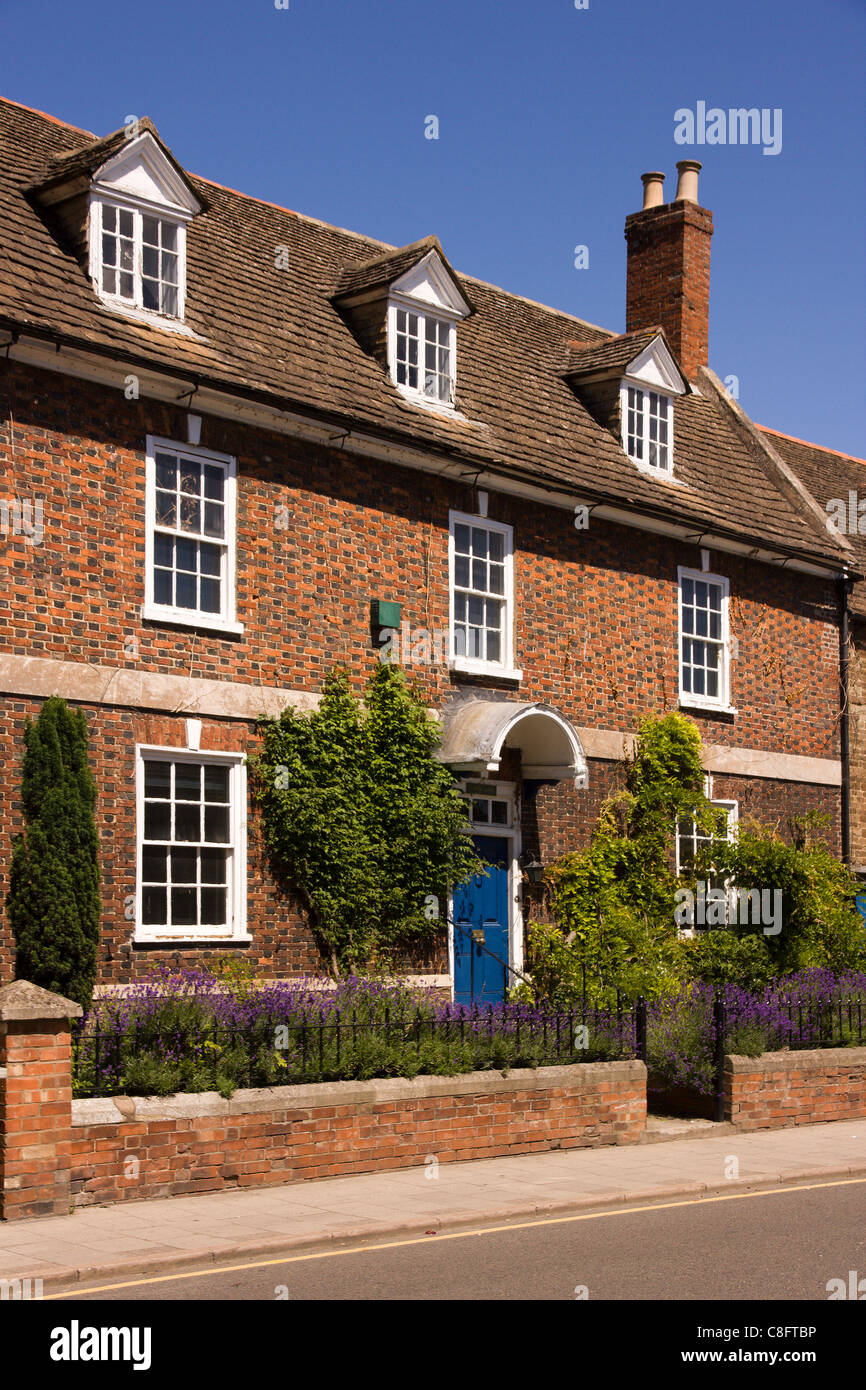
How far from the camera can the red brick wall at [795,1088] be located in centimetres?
1549

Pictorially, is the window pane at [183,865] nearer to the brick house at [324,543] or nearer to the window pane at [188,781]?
the brick house at [324,543]

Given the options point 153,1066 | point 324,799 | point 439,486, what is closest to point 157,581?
point 324,799

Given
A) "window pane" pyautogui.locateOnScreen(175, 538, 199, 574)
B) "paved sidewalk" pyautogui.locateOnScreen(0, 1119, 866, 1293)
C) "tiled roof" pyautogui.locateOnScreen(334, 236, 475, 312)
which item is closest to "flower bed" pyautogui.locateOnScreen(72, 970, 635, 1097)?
"paved sidewalk" pyautogui.locateOnScreen(0, 1119, 866, 1293)

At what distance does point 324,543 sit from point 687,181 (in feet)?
39.2

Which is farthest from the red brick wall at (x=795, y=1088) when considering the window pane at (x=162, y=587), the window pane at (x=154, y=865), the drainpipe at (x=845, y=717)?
the window pane at (x=162, y=587)

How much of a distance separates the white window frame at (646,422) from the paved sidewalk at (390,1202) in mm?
9801

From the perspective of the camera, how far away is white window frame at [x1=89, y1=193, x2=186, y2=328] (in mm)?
15344

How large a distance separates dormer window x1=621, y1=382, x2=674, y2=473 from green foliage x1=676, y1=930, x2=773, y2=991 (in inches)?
266

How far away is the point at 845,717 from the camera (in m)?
23.4

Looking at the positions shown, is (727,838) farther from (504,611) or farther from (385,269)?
(385,269)

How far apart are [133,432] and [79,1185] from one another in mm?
7340

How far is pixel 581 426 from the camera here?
20859 mm
